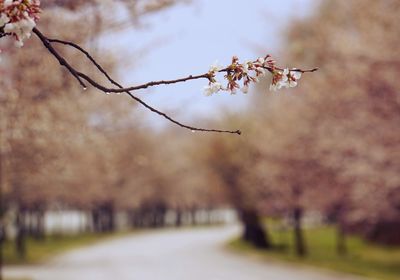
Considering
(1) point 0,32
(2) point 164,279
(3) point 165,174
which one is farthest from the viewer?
(3) point 165,174

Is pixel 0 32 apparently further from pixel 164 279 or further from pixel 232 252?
pixel 232 252

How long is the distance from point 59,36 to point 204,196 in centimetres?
8585

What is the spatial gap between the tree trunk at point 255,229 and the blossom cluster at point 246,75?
1542 inches

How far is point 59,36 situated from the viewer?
1502 centimetres

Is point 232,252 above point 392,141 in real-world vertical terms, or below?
below

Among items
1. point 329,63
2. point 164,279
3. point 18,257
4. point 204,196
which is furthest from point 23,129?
point 204,196

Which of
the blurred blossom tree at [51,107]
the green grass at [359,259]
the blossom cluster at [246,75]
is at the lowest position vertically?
the green grass at [359,259]

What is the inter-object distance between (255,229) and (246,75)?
40258 mm

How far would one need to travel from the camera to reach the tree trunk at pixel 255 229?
1687 inches

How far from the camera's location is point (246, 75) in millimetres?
3684

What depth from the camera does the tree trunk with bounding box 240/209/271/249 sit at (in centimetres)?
4284

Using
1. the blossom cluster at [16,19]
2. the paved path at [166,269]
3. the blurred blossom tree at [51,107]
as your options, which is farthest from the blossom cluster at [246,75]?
the paved path at [166,269]

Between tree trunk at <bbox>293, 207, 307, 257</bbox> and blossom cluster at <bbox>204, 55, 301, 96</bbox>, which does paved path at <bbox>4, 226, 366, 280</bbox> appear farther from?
blossom cluster at <bbox>204, 55, 301, 96</bbox>

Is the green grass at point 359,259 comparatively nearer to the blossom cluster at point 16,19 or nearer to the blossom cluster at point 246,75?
the blossom cluster at point 246,75
